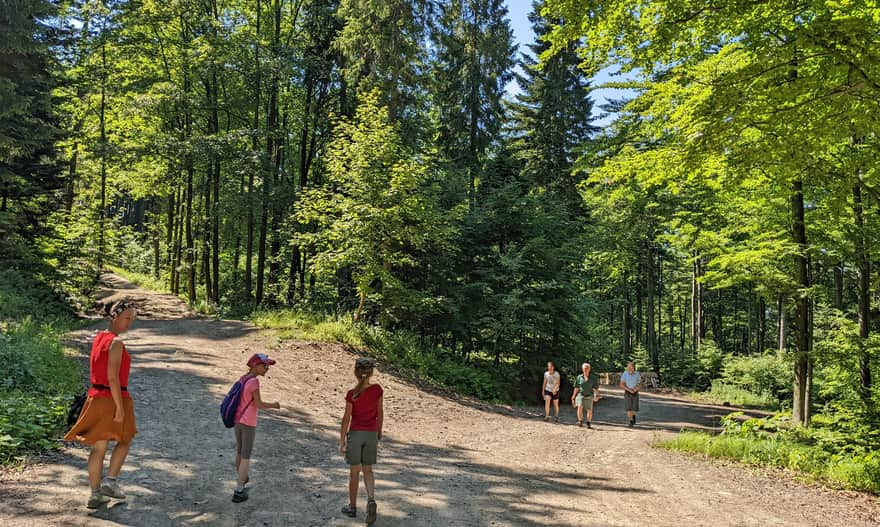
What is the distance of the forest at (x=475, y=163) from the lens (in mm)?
7008

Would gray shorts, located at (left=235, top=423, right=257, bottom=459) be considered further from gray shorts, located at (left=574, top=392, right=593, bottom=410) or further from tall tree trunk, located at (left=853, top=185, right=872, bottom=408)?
tall tree trunk, located at (left=853, top=185, right=872, bottom=408)

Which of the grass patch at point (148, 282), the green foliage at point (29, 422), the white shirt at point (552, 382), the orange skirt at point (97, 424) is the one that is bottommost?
the white shirt at point (552, 382)

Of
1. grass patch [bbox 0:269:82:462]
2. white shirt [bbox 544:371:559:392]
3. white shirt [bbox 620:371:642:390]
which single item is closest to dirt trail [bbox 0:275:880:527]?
grass patch [bbox 0:269:82:462]

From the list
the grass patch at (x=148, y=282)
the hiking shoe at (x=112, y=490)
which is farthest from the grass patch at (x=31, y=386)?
the grass patch at (x=148, y=282)

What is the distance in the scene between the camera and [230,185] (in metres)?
24.1

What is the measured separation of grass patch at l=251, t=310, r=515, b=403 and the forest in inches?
5.7

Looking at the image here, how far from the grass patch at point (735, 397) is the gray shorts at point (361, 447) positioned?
74.1 feet

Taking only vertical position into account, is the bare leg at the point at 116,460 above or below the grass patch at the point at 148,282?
below

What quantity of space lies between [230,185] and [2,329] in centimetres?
1418

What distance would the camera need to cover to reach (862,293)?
42.3 ft

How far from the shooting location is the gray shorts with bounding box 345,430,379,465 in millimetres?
5020

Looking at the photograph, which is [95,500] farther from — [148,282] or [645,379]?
[148,282]

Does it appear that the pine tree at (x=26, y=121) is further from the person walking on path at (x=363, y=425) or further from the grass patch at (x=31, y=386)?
the person walking on path at (x=363, y=425)

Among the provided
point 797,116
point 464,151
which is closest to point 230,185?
point 464,151
